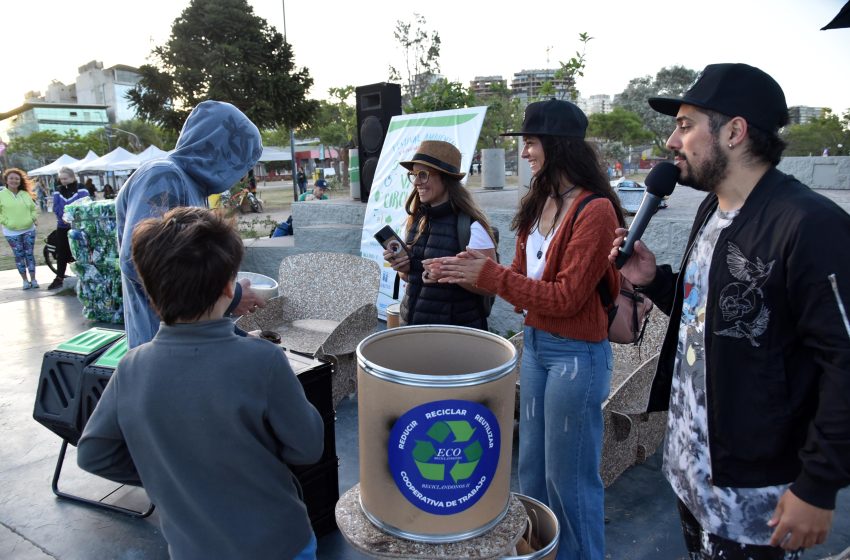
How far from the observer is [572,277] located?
184 centimetres

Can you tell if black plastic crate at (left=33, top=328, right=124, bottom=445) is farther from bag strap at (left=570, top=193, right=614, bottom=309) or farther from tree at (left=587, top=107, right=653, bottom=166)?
tree at (left=587, top=107, right=653, bottom=166)

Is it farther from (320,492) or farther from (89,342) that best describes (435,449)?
(89,342)

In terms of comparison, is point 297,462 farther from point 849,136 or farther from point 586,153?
point 849,136

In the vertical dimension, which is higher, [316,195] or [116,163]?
[116,163]

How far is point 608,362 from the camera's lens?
202 cm

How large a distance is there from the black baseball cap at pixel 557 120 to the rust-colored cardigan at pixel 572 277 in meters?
0.25

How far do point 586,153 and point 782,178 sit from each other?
763 mm

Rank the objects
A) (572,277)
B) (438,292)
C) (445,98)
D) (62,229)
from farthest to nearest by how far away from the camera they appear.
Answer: (62,229), (445,98), (438,292), (572,277)

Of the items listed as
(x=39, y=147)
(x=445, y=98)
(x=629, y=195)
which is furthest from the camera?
(x=39, y=147)

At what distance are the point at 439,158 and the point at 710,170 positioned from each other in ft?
4.72

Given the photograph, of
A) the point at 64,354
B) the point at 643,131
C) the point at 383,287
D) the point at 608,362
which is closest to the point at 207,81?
the point at 383,287

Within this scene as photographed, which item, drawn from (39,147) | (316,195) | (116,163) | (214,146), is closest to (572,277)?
(214,146)

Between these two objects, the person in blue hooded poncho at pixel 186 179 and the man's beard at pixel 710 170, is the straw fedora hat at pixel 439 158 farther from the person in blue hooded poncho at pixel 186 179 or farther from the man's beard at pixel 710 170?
the man's beard at pixel 710 170

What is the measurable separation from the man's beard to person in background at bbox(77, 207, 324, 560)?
1.14 meters
